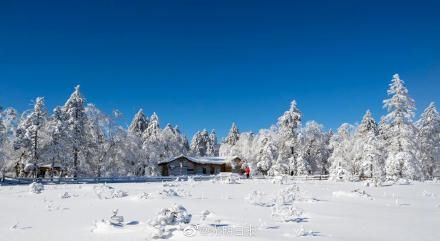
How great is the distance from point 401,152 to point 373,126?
22065 mm

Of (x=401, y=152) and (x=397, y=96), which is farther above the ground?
(x=397, y=96)

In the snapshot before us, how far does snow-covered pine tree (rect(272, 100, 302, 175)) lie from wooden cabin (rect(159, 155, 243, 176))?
13341mm

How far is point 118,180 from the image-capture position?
48188mm

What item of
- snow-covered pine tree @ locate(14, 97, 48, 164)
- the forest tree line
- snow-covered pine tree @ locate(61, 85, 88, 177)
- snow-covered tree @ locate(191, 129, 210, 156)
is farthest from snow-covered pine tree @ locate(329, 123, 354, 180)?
snow-covered tree @ locate(191, 129, 210, 156)

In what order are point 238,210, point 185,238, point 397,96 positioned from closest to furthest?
→ point 185,238 < point 238,210 < point 397,96

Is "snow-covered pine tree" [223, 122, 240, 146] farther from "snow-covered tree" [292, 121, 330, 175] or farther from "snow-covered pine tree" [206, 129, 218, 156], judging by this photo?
"snow-covered tree" [292, 121, 330, 175]

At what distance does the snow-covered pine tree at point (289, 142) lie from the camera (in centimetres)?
7006

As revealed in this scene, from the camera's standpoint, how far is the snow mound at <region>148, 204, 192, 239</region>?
38.2ft

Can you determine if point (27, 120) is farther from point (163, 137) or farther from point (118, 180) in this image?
point (163, 137)

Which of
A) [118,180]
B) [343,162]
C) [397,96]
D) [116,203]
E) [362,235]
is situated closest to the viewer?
[362,235]

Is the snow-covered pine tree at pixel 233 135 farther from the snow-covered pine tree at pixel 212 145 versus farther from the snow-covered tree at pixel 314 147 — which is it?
the snow-covered tree at pixel 314 147

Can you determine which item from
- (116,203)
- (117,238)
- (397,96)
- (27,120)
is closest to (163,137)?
(27,120)

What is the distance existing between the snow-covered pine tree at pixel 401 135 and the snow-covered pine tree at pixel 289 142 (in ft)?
64.1

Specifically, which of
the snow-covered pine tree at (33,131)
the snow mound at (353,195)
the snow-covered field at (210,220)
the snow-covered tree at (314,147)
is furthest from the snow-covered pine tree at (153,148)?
the snow-covered field at (210,220)
